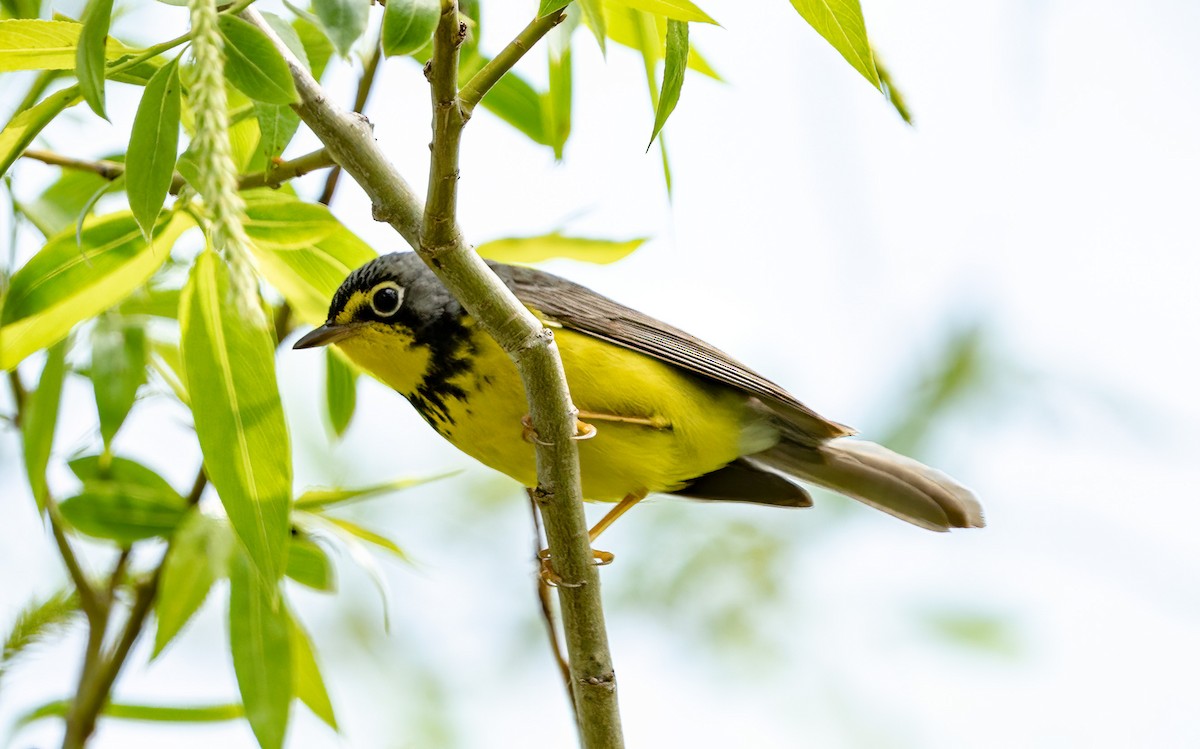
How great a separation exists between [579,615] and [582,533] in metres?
0.26

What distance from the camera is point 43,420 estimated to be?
3121 mm

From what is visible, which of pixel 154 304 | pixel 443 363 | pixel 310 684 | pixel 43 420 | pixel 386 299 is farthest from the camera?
pixel 386 299

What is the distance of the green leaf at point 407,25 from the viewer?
1.71 metres

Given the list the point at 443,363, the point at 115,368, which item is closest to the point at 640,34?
the point at 443,363

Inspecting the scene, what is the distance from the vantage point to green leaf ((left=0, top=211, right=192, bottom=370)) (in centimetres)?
278

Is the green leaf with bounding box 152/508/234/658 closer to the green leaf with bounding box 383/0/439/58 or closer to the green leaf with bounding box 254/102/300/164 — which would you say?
the green leaf with bounding box 254/102/300/164

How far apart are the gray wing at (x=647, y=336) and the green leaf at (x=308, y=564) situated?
1.13 meters

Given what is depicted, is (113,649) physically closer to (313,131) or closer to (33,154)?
(33,154)

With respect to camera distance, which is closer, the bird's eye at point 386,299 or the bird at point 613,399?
the bird at point 613,399

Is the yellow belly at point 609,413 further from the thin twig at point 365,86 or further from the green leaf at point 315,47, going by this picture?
the green leaf at point 315,47

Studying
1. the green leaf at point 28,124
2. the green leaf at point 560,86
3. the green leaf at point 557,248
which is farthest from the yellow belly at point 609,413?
the green leaf at point 28,124

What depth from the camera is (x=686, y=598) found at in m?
8.68

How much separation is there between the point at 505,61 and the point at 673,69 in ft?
1.06

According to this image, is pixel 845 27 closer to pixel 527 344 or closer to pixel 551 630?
pixel 527 344
